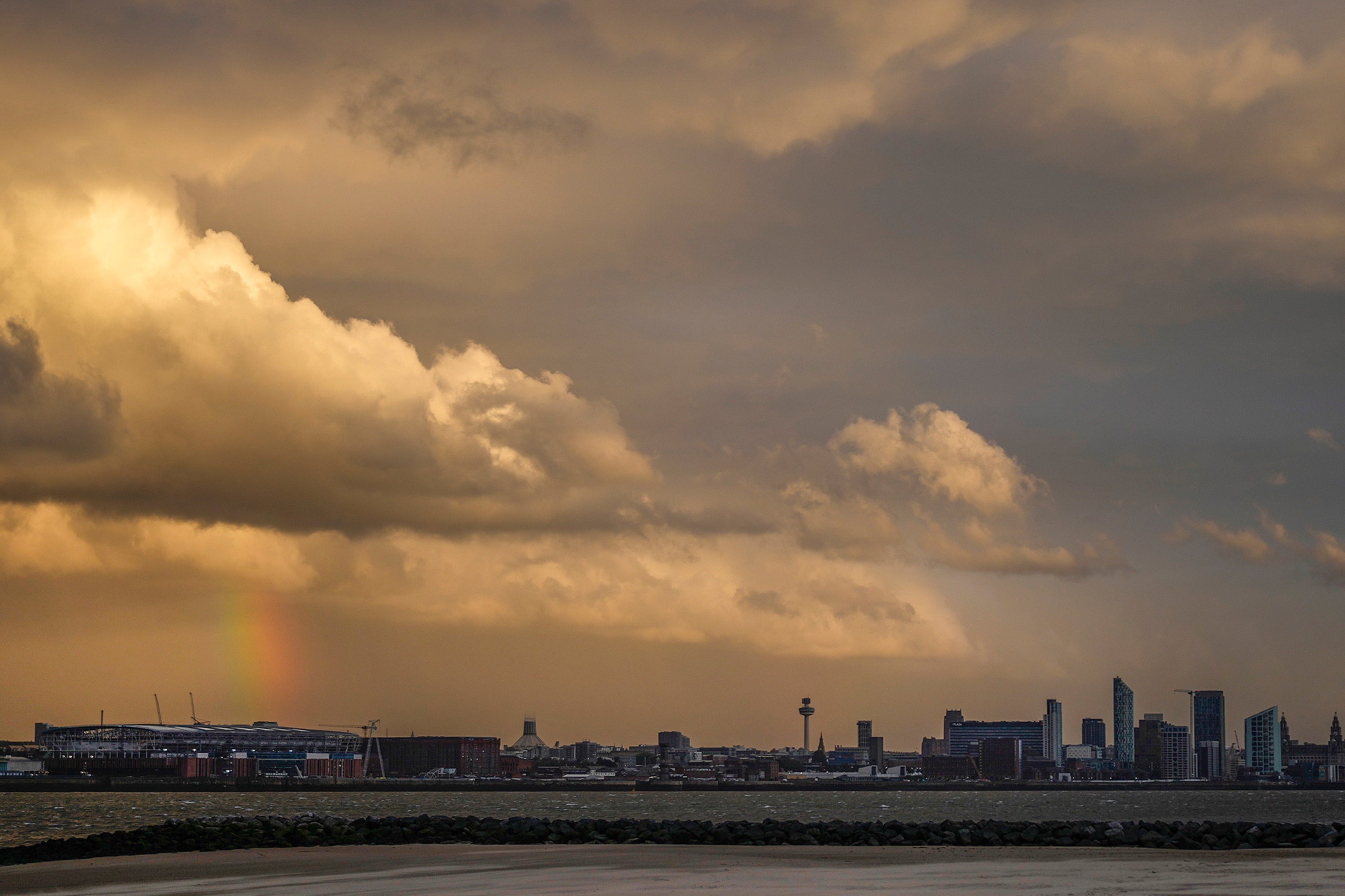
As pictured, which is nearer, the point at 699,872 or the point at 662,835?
the point at 699,872

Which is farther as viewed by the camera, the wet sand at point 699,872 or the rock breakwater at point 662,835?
the rock breakwater at point 662,835

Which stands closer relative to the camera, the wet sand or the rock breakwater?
the wet sand

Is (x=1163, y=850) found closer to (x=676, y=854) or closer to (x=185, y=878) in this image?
(x=676, y=854)

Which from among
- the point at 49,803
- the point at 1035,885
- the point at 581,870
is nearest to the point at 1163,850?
the point at 1035,885
